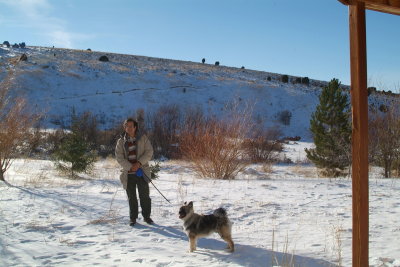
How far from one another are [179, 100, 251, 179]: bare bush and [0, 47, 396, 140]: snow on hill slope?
66.1ft

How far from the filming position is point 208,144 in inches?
447

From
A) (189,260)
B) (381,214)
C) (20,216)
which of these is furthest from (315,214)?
(20,216)

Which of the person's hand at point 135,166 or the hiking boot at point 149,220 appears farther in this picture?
the hiking boot at point 149,220

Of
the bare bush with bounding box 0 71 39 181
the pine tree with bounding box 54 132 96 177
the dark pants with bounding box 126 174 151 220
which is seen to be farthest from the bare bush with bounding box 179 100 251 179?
the dark pants with bounding box 126 174 151 220

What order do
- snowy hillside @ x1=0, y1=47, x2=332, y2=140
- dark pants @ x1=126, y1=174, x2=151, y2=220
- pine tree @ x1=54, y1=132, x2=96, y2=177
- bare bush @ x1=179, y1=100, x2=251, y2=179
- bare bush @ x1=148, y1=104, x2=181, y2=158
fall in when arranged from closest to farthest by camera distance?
1. dark pants @ x1=126, y1=174, x2=151, y2=220
2. bare bush @ x1=179, y1=100, x2=251, y2=179
3. pine tree @ x1=54, y1=132, x2=96, y2=177
4. bare bush @ x1=148, y1=104, x2=181, y2=158
5. snowy hillside @ x1=0, y1=47, x2=332, y2=140

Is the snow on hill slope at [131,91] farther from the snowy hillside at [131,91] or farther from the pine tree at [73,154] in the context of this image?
the pine tree at [73,154]

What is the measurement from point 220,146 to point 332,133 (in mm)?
8354

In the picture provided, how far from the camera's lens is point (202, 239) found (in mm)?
5195

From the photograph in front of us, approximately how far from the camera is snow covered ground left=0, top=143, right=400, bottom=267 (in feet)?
13.9

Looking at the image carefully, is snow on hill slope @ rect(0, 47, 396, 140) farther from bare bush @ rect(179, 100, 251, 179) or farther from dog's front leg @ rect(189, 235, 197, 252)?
dog's front leg @ rect(189, 235, 197, 252)

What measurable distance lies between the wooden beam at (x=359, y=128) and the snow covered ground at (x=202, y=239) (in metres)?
0.80

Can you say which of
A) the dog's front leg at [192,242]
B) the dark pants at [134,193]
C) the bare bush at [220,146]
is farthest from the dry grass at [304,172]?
the dog's front leg at [192,242]

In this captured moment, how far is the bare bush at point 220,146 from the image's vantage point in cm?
1127

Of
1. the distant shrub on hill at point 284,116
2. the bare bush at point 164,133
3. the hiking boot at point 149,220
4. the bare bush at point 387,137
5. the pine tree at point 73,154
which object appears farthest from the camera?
the distant shrub on hill at point 284,116
